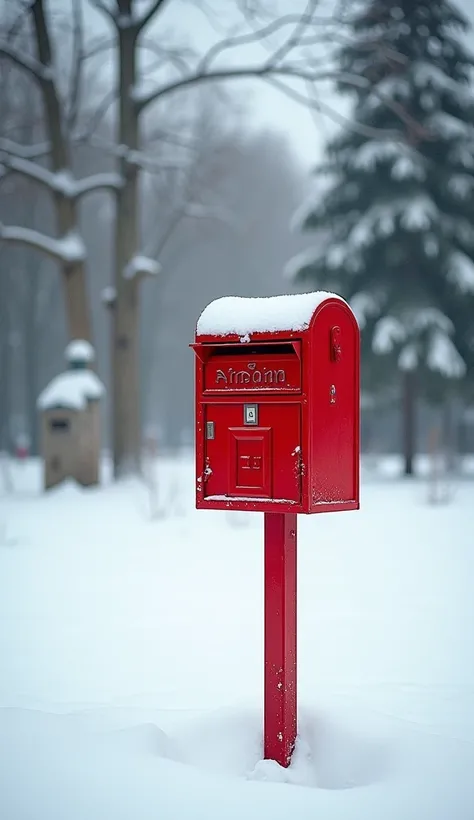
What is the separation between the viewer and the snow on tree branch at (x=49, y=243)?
16422 millimetres

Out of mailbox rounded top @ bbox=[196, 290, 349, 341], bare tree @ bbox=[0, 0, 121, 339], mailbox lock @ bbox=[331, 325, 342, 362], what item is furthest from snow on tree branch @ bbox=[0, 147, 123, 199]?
mailbox lock @ bbox=[331, 325, 342, 362]

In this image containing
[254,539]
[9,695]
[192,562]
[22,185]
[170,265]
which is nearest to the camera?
[9,695]

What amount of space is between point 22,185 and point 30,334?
19.0 feet

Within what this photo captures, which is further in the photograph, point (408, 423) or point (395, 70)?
point (408, 423)

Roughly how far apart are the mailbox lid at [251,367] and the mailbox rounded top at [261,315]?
5 centimetres

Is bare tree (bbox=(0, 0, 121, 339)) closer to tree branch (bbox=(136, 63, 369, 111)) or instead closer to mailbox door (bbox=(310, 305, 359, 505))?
tree branch (bbox=(136, 63, 369, 111))

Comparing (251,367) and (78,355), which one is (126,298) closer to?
(78,355)

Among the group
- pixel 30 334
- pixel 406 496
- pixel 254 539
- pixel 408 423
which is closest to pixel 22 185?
pixel 30 334

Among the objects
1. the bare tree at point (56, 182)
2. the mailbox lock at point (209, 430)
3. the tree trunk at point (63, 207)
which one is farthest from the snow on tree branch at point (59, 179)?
the mailbox lock at point (209, 430)

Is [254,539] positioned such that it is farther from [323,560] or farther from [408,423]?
[408,423]

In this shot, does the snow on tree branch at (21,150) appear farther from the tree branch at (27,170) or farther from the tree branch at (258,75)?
the tree branch at (258,75)

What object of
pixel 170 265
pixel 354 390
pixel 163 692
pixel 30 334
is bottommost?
pixel 163 692

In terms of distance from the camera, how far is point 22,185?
2342cm

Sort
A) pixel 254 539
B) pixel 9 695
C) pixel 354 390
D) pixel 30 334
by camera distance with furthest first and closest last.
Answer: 1. pixel 30 334
2. pixel 254 539
3. pixel 9 695
4. pixel 354 390
